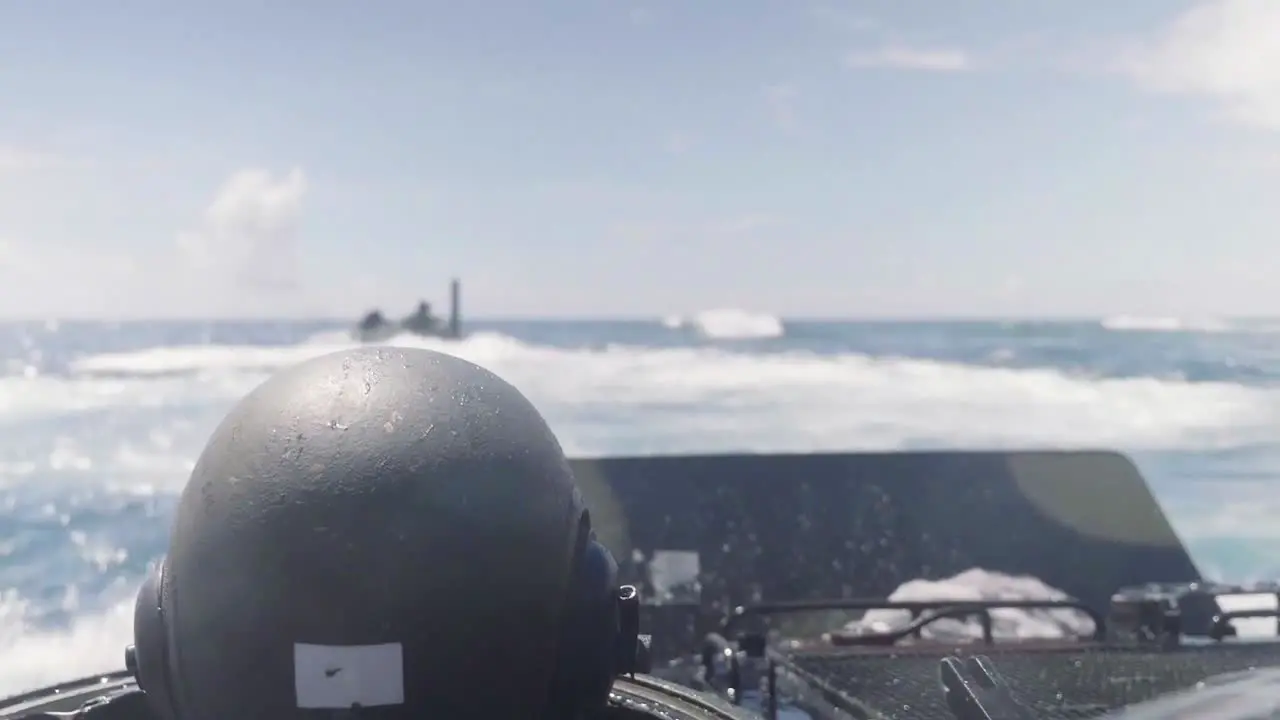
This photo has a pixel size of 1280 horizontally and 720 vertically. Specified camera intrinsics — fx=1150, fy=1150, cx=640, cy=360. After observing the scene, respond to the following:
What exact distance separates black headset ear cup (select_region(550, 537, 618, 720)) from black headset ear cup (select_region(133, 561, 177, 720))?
84 cm

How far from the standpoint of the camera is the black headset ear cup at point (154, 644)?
2467 millimetres

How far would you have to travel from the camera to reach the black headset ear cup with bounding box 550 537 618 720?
2463mm

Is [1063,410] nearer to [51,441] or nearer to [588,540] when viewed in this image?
[51,441]

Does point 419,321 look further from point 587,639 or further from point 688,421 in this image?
point 587,639

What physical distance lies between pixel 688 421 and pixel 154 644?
24.1 metres

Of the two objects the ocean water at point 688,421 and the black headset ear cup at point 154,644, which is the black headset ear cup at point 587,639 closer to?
the black headset ear cup at point 154,644

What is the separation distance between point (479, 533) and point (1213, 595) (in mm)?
5213

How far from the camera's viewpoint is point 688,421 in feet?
86.8

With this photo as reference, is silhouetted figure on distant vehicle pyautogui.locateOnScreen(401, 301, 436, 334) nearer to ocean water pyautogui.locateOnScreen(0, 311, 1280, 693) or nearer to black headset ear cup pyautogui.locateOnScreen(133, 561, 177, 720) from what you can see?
ocean water pyautogui.locateOnScreen(0, 311, 1280, 693)

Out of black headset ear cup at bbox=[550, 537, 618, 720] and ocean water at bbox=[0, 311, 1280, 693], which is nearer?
black headset ear cup at bbox=[550, 537, 618, 720]

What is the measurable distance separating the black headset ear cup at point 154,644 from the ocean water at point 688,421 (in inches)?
400

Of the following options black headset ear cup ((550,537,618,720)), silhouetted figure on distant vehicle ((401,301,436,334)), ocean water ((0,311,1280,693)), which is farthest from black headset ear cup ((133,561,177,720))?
silhouetted figure on distant vehicle ((401,301,436,334))

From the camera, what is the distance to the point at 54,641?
12.2m

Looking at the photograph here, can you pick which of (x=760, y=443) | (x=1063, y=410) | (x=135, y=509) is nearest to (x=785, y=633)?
(x=135, y=509)
